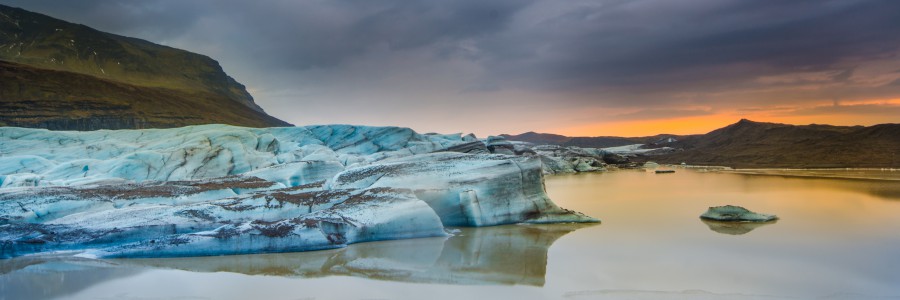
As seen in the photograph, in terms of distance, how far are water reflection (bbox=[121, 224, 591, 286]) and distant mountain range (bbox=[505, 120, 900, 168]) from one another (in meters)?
33.4

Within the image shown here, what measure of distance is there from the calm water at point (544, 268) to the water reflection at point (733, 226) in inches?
1.5

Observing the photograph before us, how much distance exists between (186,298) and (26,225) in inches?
204

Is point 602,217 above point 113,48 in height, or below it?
below

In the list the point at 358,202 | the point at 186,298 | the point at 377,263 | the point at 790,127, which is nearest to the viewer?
the point at 186,298

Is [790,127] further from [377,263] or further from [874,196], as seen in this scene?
[377,263]

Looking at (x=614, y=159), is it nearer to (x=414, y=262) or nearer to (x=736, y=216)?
(x=736, y=216)

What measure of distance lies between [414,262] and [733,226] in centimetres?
703

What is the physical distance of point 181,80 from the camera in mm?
87312

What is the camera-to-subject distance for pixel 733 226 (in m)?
10.8

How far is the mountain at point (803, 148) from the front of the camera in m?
34.1

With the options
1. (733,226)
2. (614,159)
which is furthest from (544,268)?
(614,159)

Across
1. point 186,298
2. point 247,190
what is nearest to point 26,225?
point 247,190

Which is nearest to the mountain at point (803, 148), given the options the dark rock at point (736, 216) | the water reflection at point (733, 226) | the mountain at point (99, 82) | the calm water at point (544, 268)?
the dark rock at point (736, 216)

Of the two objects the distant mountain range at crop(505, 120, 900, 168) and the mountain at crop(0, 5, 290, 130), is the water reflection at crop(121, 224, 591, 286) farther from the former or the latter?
the mountain at crop(0, 5, 290, 130)
